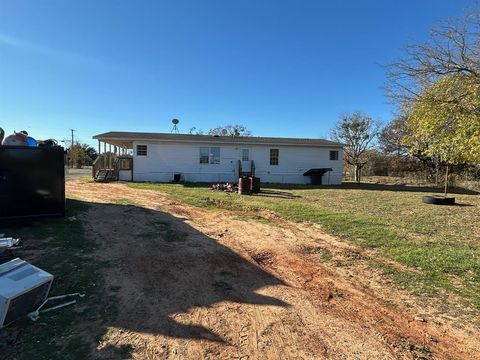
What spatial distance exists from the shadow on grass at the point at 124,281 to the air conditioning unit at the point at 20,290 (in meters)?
0.14

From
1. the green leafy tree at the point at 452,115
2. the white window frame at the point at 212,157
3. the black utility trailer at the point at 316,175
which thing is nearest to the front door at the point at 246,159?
the white window frame at the point at 212,157

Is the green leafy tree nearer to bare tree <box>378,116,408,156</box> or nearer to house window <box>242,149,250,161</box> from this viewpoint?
house window <box>242,149,250,161</box>

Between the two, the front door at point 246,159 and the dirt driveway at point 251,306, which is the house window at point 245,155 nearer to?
the front door at point 246,159

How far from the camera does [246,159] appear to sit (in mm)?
22062

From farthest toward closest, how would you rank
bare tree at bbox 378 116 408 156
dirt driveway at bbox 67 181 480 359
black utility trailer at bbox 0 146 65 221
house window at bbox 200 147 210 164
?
bare tree at bbox 378 116 408 156 → house window at bbox 200 147 210 164 → black utility trailer at bbox 0 146 65 221 → dirt driveway at bbox 67 181 480 359

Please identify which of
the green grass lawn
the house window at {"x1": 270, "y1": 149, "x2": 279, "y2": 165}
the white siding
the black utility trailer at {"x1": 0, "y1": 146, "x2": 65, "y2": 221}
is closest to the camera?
the green grass lawn

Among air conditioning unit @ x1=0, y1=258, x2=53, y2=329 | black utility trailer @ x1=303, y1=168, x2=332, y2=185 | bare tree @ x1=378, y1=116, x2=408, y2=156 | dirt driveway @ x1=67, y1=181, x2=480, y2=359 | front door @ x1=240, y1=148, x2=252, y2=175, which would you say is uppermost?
bare tree @ x1=378, y1=116, x2=408, y2=156

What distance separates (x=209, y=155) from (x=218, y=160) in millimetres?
656

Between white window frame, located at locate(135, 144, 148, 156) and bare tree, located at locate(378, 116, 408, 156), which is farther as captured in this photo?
bare tree, located at locate(378, 116, 408, 156)

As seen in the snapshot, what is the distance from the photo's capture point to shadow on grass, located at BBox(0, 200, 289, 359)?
291 cm

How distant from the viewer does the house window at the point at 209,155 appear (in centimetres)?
2145

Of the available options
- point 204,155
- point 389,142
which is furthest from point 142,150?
point 389,142

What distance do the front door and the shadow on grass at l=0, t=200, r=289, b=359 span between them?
14857mm

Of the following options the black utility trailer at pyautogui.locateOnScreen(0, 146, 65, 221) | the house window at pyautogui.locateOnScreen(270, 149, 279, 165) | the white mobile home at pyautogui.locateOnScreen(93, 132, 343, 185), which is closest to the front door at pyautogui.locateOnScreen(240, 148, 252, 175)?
the white mobile home at pyautogui.locateOnScreen(93, 132, 343, 185)
